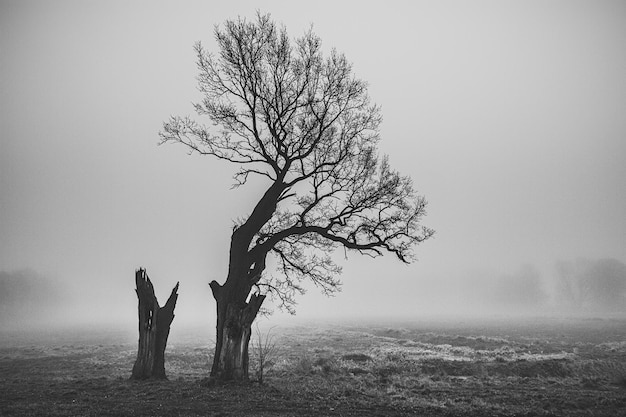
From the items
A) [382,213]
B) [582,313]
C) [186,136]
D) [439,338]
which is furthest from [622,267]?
[186,136]

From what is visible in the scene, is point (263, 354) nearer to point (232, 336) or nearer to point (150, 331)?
point (232, 336)

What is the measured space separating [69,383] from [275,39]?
17400mm

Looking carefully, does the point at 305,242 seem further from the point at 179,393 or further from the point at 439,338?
the point at 439,338

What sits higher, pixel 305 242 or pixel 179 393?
pixel 305 242

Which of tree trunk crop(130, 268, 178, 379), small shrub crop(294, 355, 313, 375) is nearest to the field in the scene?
small shrub crop(294, 355, 313, 375)

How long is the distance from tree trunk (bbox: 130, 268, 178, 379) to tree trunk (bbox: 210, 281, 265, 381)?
3.25m

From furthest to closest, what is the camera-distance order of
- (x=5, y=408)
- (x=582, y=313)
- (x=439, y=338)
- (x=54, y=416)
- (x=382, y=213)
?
(x=582, y=313) → (x=439, y=338) → (x=382, y=213) → (x=5, y=408) → (x=54, y=416)

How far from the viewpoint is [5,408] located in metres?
10.8

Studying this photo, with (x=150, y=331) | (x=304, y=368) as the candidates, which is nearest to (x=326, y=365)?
(x=304, y=368)

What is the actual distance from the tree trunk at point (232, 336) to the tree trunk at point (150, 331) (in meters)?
3.25

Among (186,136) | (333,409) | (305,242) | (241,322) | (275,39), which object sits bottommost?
(333,409)

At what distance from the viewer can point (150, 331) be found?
654 inches

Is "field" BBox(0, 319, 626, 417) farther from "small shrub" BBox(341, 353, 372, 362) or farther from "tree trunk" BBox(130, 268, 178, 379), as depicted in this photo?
"small shrub" BBox(341, 353, 372, 362)

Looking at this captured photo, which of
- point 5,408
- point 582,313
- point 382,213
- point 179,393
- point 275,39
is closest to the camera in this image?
point 5,408
